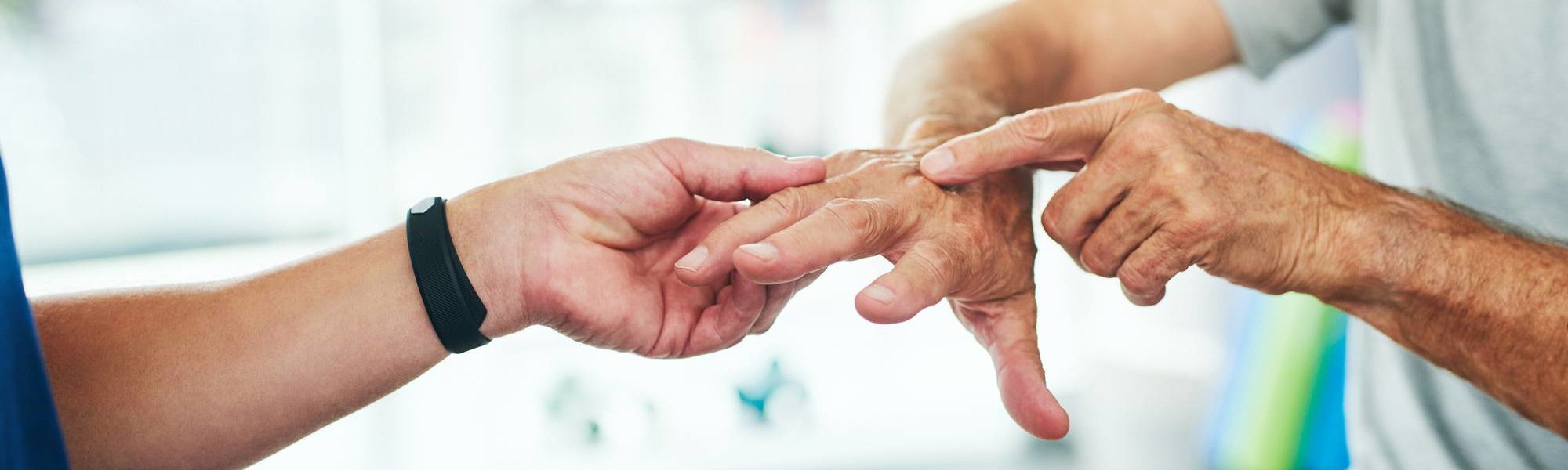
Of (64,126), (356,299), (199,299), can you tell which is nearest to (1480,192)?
(356,299)

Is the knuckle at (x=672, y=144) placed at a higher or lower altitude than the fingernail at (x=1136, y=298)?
higher

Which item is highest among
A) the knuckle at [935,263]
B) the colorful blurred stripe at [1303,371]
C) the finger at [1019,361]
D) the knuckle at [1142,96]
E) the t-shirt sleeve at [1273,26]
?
the t-shirt sleeve at [1273,26]

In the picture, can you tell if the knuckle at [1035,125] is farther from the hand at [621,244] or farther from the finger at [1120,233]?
the hand at [621,244]

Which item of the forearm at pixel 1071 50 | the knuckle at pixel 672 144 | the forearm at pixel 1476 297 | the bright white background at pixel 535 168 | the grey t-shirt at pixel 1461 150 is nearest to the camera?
the forearm at pixel 1476 297

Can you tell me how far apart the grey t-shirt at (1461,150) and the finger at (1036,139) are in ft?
1.94

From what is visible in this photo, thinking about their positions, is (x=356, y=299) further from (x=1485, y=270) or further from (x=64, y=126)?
(x=64, y=126)

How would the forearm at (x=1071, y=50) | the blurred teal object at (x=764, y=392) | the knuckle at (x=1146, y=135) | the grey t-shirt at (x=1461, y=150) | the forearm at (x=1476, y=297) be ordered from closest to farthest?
1. the forearm at (x=1476, y=297)
2. the knuckle at (x=1146, y=135)
3. the grey t-shirt at (x=1461, y=150)
4. the forearm at (x=1071, y=50)
5. the blurred teal object at (x=764, y=392)

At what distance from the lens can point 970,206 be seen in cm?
115

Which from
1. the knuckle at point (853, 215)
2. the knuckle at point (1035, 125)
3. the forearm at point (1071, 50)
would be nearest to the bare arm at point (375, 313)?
the knuckle at point (853, 215)

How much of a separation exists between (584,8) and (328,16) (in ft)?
2.83

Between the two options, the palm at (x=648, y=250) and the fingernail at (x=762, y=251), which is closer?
the fingernail at (x=762, y=251)

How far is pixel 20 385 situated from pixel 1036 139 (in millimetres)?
1002

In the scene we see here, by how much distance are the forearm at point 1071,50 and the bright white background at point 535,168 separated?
1175mm

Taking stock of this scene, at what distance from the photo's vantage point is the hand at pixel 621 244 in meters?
1.06
